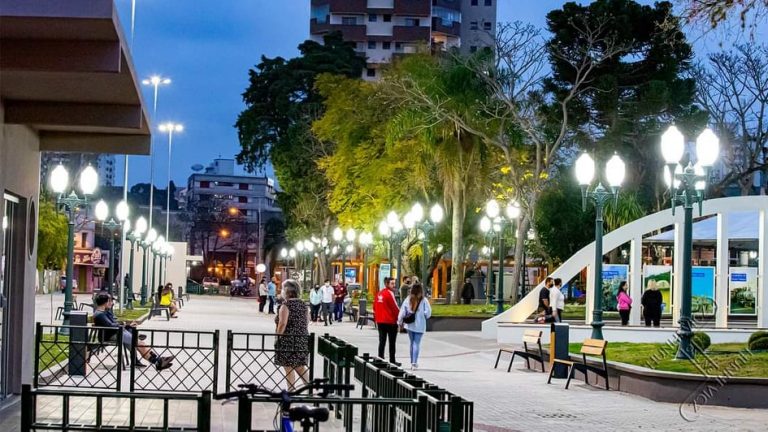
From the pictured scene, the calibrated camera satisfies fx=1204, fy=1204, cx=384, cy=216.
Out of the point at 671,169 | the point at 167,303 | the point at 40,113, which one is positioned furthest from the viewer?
the point at 167,303

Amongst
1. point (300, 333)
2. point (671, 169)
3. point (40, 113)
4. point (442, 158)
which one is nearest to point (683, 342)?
point (671, 169)

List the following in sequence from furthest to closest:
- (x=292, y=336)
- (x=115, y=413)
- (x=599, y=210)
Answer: (x=599, y=210), (x=292, y=336), (x=115, y=413)

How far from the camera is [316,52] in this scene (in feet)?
257

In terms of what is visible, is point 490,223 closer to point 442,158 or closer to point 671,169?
point 442,158

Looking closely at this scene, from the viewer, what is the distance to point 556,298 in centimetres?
3169

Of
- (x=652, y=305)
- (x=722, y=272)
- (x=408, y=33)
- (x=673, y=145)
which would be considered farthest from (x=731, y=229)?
(x=408, y=33)

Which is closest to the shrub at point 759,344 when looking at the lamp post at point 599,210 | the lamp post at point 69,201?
the lamp post at point 599,210

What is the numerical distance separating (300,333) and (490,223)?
24542 millimetres

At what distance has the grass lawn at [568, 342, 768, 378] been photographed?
724 inches

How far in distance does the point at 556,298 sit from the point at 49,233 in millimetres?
52846

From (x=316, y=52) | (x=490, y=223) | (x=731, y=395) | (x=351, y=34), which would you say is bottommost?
(x=731, y=395)

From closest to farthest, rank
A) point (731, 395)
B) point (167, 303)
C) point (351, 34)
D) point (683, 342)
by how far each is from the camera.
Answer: point (731, 395) < point (683, 342) < point (167, 303) < point (351, 34)

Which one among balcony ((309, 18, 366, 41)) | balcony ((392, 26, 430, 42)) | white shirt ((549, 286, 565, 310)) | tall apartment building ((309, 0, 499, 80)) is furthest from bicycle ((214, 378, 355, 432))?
balcony ((392, 26, 430, 42))

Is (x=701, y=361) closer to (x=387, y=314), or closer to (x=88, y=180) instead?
(x=387, y=314)
